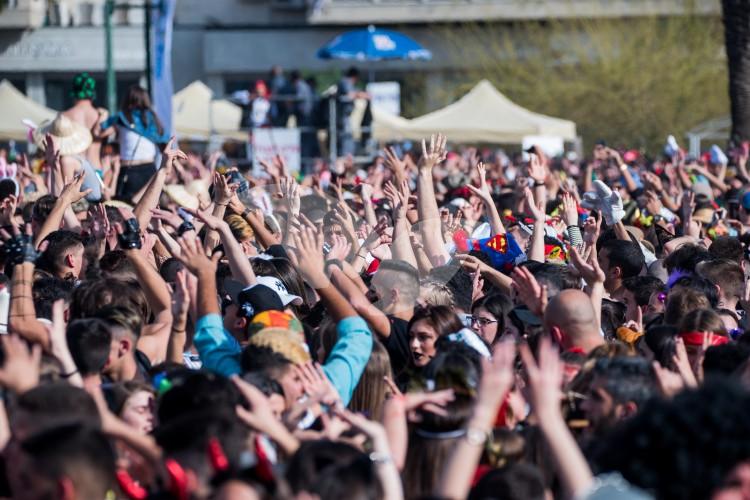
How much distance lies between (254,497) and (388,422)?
919 millimetres

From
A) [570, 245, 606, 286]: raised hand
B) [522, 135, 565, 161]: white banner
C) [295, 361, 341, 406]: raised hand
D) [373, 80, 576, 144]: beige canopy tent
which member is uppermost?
[570, 245, 606, 286]: raised hand

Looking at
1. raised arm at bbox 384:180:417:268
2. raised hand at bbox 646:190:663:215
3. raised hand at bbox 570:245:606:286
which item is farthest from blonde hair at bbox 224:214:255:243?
raised hand at bbox 646:190:663:215

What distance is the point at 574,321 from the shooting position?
6125mm

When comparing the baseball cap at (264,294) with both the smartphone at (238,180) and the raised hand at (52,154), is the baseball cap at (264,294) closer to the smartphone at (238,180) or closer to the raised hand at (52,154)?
the smartphone at (238,180)

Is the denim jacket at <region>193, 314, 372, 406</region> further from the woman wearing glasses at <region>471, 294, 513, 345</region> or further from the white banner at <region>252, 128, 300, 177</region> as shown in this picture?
the white banner at <region>252, 128, 300, 177</region>

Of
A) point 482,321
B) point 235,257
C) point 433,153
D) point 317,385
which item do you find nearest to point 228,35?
point 433,153

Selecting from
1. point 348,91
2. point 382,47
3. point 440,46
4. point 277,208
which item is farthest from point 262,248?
point 440,46

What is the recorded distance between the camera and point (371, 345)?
5930 mm

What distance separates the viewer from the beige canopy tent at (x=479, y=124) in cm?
2842

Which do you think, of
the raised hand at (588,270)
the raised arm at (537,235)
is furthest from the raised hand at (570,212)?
the raised hand at (588,270)

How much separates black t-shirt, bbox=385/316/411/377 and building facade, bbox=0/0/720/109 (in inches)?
1507

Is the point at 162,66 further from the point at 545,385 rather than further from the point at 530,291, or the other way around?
the point at 545,385

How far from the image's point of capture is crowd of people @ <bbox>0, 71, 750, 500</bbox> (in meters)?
4.07

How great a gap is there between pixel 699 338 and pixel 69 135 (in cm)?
705
